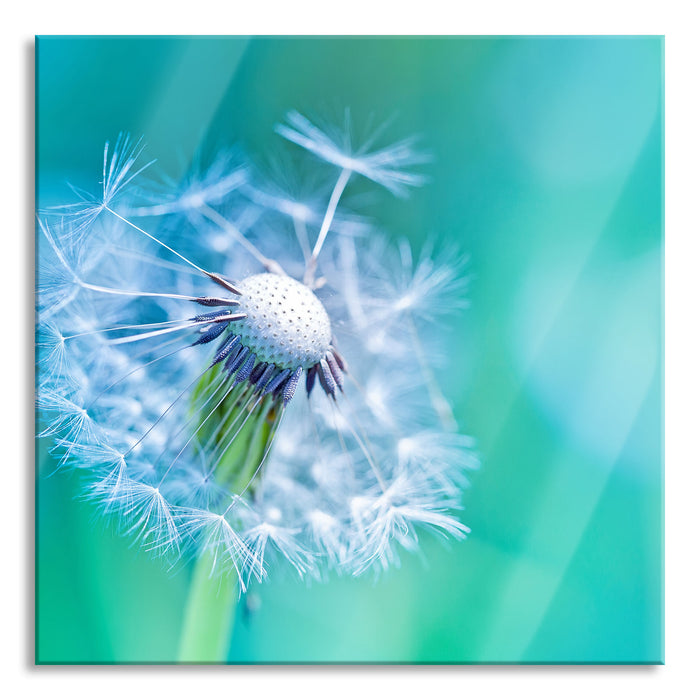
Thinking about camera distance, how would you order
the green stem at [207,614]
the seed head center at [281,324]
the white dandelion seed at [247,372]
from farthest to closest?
the green stem at [207,614], the white dandelion seed at [247,372], the seed head center at [281,324]

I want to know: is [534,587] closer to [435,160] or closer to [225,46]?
[435,160]

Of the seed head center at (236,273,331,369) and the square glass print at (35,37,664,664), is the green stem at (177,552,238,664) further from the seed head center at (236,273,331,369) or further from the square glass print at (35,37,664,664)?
the seed head center at (236,273,331,369)

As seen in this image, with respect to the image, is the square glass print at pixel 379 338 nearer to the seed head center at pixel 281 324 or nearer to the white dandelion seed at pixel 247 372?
the white dandelion seed at pixel 247 372

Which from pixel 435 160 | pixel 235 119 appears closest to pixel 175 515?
pixel 235 119

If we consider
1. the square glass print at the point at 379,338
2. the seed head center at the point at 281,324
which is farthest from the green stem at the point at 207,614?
the seed head center at the point at 281,324

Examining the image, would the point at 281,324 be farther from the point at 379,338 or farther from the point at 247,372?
the point at 379,338

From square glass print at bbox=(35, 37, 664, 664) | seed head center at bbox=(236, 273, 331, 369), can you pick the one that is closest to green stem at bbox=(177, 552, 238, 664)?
square glass print at bbox=(35, 37, 664, 664)

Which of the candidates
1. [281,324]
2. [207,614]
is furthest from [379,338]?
[207,614]
